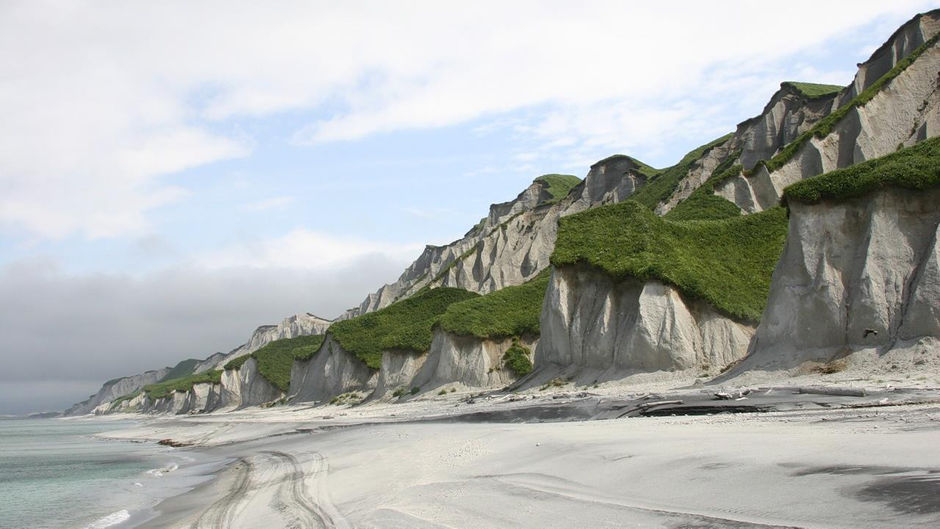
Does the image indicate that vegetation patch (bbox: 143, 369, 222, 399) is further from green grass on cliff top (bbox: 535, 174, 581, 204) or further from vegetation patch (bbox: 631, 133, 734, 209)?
vegetation patch (bbox: 631, 133, 734, 209)

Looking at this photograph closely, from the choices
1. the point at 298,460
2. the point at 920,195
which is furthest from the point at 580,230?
the point at 298,460

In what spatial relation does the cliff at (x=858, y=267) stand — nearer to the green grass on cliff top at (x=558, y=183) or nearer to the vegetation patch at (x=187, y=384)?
the green grass on cliff top at (x=558, y=183)

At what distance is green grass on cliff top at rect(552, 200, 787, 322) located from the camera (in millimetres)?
32875

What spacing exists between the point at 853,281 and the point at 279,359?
94.6 m

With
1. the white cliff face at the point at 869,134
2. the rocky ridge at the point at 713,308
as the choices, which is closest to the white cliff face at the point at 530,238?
the rocky ridge at the point at 713,308

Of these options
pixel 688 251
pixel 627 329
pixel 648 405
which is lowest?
pixel 648 405

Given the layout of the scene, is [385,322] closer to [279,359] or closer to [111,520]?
[279,359]

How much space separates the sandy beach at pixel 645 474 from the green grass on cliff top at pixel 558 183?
10247 cm

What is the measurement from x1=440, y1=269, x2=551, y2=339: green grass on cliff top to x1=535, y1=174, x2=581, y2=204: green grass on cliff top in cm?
6680

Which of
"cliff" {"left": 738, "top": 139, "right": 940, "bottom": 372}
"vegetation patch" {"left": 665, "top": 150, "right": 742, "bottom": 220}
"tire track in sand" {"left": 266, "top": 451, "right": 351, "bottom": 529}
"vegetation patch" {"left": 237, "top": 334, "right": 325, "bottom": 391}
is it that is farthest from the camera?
"vegetation patch" {"left": 237, "top": 334, "right": 325, "bottom": 391}

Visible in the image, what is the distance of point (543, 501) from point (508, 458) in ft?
13.5

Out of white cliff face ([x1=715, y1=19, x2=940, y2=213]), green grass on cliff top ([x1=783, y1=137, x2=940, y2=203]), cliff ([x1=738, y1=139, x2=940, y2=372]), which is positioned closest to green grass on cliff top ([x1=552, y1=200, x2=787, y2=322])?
cliff ([x1=738, y1=139, x2=940, y2=372])

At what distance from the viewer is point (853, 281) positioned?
73.5 feet

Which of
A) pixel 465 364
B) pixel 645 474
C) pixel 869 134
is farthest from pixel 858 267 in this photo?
pixel 869 134
